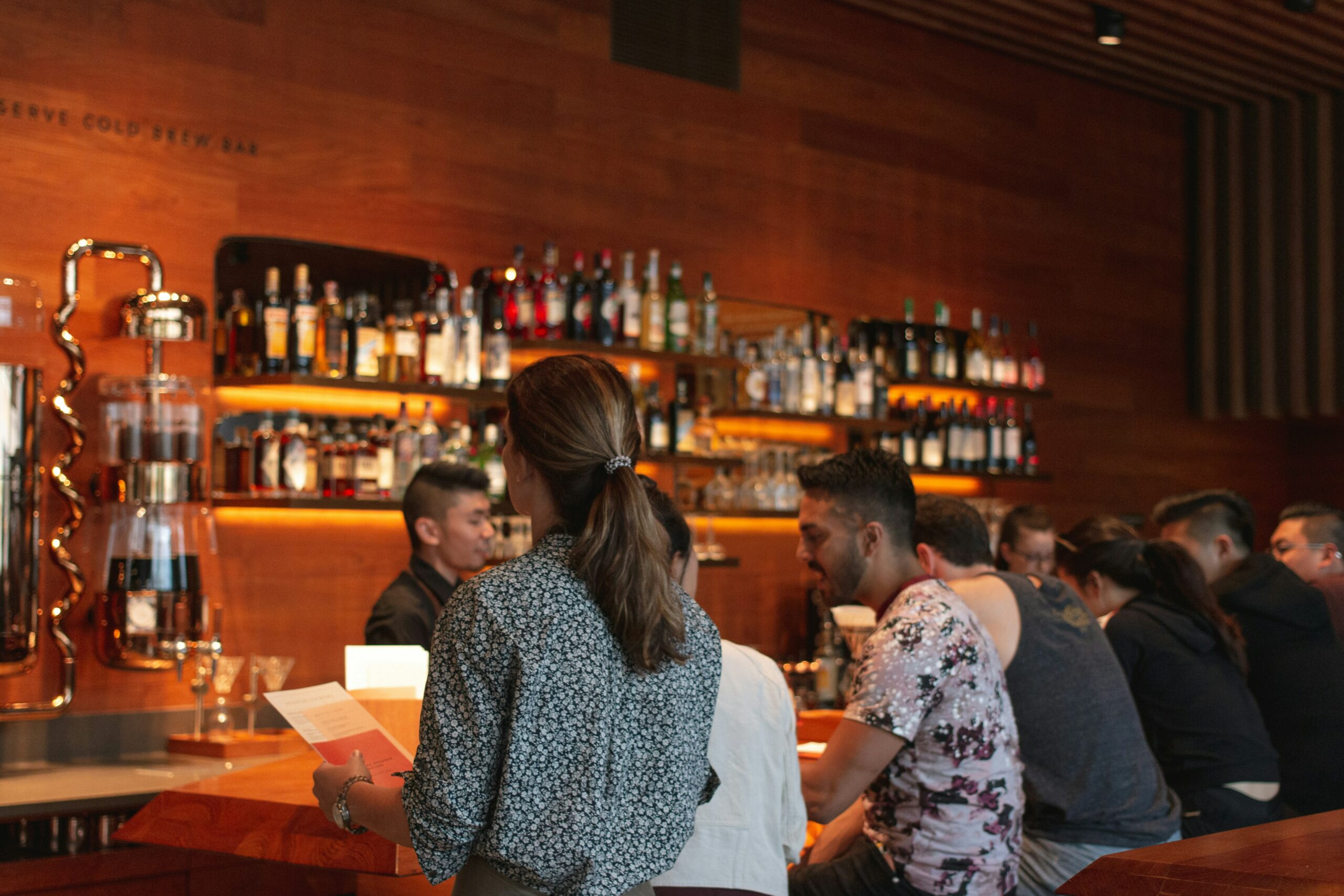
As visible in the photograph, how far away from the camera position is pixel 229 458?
4.28 meters

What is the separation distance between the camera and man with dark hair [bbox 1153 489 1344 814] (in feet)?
12.5

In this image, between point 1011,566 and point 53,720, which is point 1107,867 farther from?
point 1011,566

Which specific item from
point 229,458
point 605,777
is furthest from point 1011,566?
point 605,777

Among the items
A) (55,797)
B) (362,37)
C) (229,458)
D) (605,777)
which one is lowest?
(55,797)

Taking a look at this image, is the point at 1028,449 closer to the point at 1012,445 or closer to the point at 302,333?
the point at 1012,445

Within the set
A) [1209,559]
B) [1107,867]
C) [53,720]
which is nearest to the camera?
[1107,867]

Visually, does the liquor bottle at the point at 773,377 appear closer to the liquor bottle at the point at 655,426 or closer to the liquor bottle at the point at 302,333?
the liquor bottle at the point at 655,426

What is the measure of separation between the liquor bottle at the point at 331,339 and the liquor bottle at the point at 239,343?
19cm

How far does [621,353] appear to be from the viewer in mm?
5137

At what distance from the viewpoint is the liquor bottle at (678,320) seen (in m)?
5.34

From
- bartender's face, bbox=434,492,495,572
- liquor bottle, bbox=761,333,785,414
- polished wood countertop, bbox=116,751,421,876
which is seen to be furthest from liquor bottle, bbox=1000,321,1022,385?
polished wood countertop, bbox=116,751,421,876

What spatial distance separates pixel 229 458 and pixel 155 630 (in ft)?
1.96

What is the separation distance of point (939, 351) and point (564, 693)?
4822 mm

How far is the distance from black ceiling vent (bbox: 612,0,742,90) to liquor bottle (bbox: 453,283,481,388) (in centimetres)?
133
